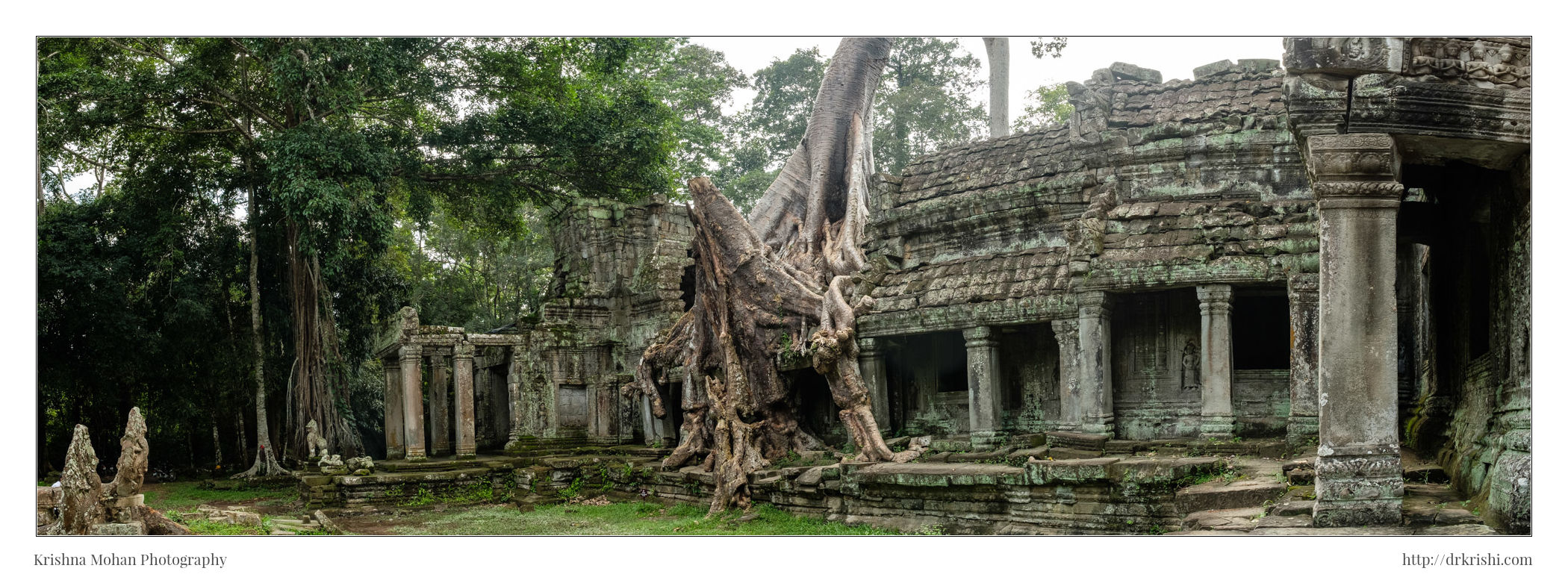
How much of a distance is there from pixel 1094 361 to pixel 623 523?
541 centimetres

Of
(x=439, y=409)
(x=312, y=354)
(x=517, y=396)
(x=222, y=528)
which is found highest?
(x=312, y=354)

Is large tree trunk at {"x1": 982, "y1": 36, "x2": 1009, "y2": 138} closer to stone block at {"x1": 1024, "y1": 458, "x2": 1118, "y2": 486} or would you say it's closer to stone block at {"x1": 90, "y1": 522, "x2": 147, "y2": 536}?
stone block at {"x1": 1024, "y1": 458, "x2": 1118, "y2": 486}

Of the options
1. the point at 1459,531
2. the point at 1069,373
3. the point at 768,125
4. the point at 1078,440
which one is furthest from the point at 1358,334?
the point at 768,125

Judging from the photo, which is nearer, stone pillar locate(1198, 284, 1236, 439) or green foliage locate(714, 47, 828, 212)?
stone pillar locate(1198, 284, 1236, 439)

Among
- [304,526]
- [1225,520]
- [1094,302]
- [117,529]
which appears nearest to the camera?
[1225,520]

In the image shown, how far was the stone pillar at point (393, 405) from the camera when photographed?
20.0m

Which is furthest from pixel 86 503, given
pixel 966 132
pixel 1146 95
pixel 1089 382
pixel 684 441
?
pixel 966 132

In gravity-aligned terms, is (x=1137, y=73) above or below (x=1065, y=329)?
above

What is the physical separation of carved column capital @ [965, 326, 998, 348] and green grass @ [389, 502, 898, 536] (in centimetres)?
291

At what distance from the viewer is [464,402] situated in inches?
739

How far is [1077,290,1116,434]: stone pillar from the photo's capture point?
1244 cm

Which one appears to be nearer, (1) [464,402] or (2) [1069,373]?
(2) [1069,373]

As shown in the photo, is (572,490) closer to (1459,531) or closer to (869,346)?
(869,346)

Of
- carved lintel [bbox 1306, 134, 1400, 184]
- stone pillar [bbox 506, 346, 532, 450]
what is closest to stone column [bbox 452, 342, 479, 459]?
stone pillar [bbox 506, 346, 532, 450]
